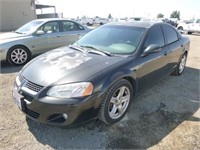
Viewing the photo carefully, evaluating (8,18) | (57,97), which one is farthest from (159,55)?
(8,18)

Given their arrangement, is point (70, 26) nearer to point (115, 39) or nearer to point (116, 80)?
point (115, 39)

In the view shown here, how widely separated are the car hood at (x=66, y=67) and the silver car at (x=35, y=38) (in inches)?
119

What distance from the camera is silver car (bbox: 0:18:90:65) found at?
6.11 m

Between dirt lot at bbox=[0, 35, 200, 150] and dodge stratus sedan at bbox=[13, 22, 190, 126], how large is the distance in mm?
257

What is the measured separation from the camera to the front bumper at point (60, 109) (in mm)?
2547

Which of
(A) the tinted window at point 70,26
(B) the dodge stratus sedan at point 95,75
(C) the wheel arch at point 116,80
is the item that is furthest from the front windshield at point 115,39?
(A) the tinted window at point 70,26

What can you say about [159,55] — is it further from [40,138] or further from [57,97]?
[40,138]

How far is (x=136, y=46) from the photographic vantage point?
11.6ft

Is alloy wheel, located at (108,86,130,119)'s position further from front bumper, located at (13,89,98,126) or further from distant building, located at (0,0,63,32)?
distant building, located at (0,0,63,32)

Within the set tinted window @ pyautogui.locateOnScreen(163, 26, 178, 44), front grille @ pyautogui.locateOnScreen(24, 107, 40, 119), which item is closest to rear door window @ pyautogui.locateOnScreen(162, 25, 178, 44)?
tinted window @ pyautogui.locateOnScreen(163, 26, 178, 44)

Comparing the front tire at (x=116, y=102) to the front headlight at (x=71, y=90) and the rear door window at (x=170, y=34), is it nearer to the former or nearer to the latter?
the front headlight at (x=71, y=90)

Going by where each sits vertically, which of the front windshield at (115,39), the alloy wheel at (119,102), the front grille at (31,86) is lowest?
the alloy wheel at (119,102)

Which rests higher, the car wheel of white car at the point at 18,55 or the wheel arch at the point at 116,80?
the wheel arch at the point at 116,80

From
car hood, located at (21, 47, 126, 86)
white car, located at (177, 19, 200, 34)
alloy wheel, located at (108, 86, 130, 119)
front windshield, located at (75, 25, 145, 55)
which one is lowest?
white car, located at (177, 19, 200, 34)
